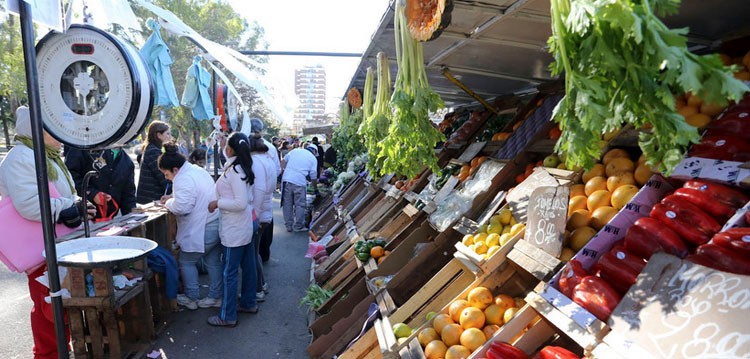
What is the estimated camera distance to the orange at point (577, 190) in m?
2.59

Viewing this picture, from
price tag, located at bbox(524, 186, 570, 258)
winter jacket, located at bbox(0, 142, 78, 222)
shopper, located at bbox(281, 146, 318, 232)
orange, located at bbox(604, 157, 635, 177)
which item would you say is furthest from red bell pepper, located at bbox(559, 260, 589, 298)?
shopper, located at bbox(281, 146, 318, 232)

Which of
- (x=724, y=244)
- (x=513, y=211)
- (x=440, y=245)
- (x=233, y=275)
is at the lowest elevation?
(x=233, y=275)

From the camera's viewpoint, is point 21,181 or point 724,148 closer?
point 724,148

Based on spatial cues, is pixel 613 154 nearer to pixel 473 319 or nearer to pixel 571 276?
pixel 571 276

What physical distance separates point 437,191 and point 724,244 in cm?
299

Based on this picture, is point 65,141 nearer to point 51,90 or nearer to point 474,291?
point 51,90

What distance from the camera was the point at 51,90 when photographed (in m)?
2.62

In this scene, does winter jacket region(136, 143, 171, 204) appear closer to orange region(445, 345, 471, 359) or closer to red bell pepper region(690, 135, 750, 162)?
orange region(445, 345, 471, 359)

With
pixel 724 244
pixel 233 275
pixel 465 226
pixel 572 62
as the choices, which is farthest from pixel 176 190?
pixel 724 244

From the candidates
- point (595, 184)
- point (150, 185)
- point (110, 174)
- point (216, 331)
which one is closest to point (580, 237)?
point (595, 184)

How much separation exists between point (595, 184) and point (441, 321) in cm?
117

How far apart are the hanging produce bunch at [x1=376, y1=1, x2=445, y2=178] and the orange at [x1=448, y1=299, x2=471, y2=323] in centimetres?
121

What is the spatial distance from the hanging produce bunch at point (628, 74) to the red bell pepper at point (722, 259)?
467mm

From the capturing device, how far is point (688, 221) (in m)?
1.76
